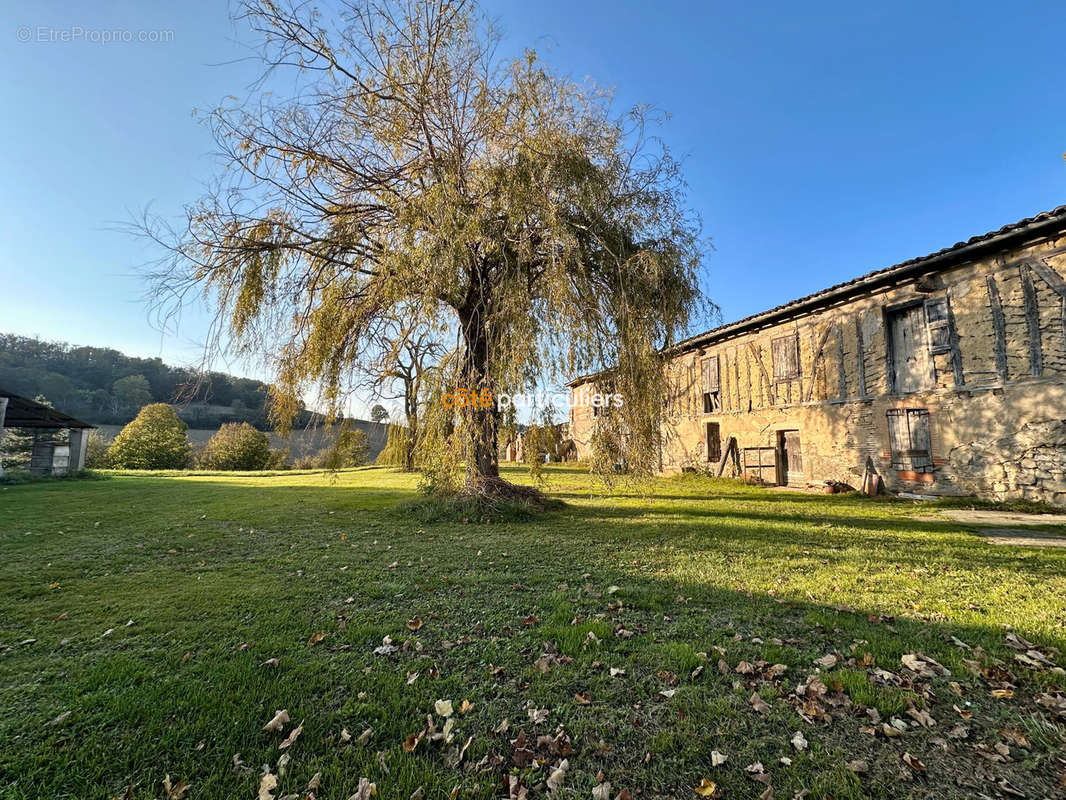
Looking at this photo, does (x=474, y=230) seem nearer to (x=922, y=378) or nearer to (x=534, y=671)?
(x=534, y=671)

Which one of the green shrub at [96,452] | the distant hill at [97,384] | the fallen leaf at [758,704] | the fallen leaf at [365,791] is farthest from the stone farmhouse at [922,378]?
the distant hill at [97,384]

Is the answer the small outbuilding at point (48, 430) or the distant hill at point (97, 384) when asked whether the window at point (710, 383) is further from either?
the distant hill at point (97, 384)

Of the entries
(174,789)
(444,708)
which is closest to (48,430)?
(174,789)

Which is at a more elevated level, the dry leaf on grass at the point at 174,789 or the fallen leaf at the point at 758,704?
the dry leaf on grass at the point at 174,789

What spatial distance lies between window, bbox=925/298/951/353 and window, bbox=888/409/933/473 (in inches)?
54.9

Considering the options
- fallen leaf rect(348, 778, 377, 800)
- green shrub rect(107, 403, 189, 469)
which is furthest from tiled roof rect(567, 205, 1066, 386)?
green shrub rect(107, 403, 189, 469)

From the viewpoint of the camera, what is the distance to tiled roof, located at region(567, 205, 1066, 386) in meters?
7.38

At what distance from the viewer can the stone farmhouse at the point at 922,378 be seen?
7.65 m

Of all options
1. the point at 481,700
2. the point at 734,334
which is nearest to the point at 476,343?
the point at 481,700

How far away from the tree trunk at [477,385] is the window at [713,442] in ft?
34.9

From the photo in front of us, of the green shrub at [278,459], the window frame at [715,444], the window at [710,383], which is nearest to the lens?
the window at [710,383]

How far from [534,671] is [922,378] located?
11.1 meters

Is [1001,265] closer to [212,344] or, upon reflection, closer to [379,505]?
[379,505]

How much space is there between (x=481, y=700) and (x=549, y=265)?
16.5 ft
